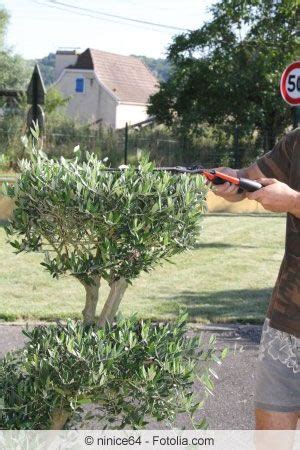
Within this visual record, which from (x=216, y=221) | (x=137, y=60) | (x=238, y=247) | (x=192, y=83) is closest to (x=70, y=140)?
(x=192, y=83)

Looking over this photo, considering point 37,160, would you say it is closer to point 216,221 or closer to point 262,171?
point 262,171

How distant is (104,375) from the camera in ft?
9.31

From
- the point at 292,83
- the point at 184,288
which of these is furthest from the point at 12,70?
the point at 184,288

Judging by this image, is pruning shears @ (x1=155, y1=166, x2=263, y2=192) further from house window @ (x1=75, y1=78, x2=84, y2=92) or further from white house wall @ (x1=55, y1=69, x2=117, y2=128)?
house window @ (x1=75, y1=78, x2=84, y2=92)

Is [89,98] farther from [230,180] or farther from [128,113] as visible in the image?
[230,180]

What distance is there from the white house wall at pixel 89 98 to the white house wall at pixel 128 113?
1.62 ft

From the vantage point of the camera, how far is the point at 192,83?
23.9 m

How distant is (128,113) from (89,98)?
11.6ft

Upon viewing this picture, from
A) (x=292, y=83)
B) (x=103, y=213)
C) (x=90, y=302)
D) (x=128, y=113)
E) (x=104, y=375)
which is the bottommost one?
(x=128, y=113)

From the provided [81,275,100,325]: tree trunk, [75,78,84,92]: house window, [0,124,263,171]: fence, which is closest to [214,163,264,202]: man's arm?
[81,275,100,325]: tree trunk

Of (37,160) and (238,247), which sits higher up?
(37,160)

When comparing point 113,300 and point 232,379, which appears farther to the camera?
point 232,379

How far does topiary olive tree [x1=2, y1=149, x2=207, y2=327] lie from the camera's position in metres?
2.86

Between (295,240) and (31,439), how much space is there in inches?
49.8
